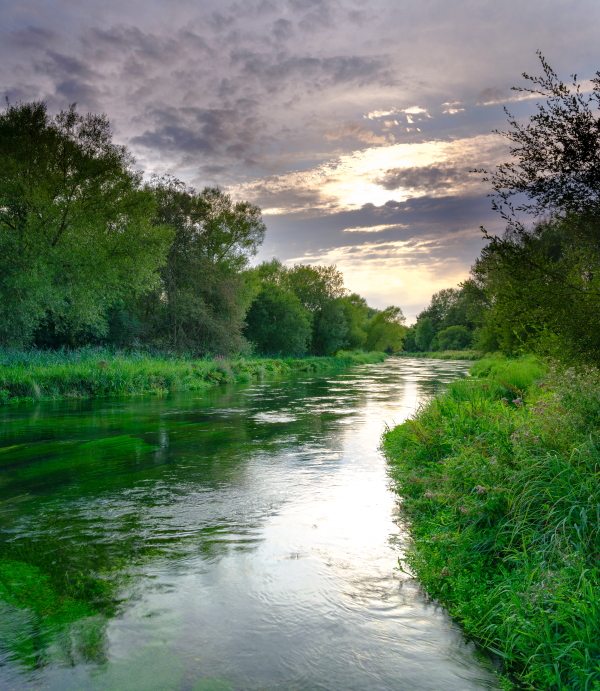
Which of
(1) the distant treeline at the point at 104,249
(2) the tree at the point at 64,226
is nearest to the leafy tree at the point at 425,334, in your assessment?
(1) the distant treeline at the point at 104,249

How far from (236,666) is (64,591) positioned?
179cm

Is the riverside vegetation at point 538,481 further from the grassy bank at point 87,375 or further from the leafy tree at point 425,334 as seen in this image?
the leafy tree at point 425,334

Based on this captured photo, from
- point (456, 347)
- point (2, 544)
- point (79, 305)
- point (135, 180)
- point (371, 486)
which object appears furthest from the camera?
point (456, 347)

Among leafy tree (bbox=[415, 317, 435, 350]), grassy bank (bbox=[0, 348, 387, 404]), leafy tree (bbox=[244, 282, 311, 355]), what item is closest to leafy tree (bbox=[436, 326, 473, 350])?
leafy tree (bbox=[415, 317, 435, 350])

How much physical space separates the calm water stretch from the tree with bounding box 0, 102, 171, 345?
519 inches

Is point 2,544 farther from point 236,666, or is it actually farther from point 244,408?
point 244,408

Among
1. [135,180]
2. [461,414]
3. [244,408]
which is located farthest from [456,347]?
[461,414]

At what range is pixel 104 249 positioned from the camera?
2392 centimetres

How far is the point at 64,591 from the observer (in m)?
4.04

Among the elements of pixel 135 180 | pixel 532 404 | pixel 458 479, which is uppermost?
pixel 135 180

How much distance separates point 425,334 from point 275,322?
84.8 m

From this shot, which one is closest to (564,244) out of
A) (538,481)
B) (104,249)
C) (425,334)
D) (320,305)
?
(538,481)

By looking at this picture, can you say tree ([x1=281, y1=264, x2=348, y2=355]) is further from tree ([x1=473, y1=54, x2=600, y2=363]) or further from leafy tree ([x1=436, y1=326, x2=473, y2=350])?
tree ([x1=473, y1=54, x2=600, y2=363])

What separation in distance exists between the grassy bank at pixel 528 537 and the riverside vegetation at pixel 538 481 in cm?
1
